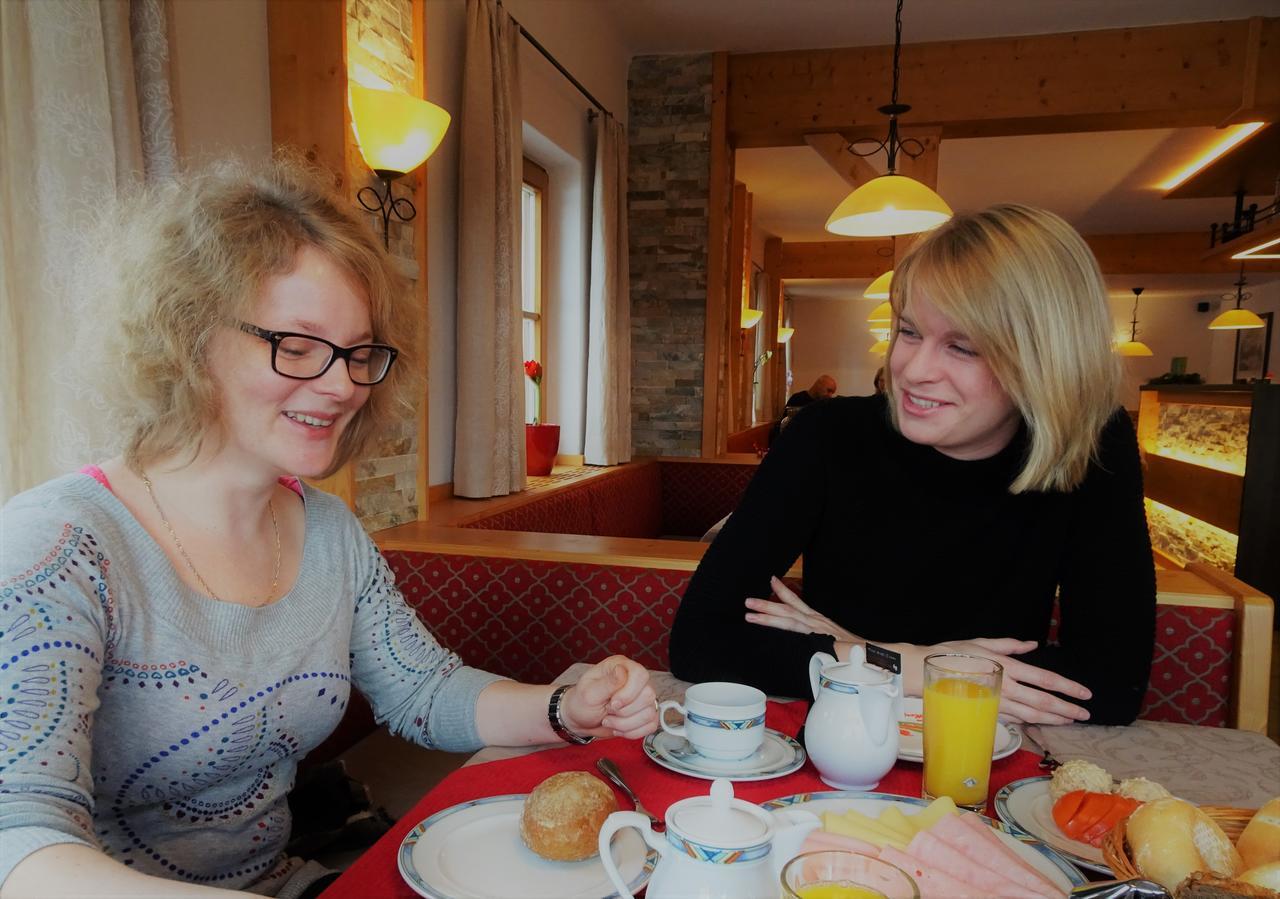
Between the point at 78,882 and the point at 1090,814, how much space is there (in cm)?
90

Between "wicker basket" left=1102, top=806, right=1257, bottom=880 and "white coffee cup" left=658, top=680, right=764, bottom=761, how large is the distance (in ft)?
1.23

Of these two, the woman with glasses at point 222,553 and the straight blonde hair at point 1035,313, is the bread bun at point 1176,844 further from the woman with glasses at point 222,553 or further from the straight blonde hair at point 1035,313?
the straight blonde hair at point 1035,313

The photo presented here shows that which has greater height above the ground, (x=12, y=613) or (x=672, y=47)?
(x=672, y=47)

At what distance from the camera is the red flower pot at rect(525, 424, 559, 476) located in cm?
428

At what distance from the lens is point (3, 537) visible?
2.75 feet

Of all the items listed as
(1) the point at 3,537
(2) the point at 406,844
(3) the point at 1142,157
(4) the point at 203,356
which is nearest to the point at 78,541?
(1) the point at 3,537

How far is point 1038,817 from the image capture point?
2.81 feet

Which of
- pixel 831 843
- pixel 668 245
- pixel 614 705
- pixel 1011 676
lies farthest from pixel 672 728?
pixel 668 245

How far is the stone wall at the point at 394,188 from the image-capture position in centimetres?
238

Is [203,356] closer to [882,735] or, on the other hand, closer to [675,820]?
[675,820]

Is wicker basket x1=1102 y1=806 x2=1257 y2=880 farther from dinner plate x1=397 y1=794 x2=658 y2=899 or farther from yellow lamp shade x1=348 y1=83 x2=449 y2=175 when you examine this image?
yellow lamp shade x1=348 y1=83 x2=449 y2=175

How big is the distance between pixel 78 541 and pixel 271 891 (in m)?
0.53

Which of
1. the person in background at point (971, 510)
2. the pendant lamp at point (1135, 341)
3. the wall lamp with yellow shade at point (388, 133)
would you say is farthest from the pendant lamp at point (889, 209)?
the pendant lamp at point (1135, 341)

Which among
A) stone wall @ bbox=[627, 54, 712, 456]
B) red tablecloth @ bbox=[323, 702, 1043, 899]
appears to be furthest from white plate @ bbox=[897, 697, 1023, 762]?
stone wall @ bbox=[627, 54, 712, 456]
